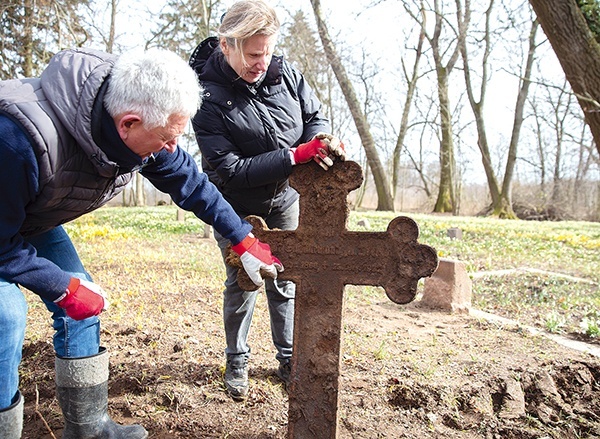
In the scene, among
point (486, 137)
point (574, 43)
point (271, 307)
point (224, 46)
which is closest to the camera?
point (224, 46)

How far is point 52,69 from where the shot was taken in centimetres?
189

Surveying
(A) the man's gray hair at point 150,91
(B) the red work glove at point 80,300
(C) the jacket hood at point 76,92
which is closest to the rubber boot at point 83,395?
(B) the red work glove at point 80,300

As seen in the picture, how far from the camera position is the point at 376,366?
3.51 meters

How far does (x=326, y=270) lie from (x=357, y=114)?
1646cm

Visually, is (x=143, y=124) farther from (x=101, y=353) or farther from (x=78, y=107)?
(x=101, y=353)

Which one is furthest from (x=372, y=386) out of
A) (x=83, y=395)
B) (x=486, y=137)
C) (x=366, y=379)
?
(x=486, y=137)

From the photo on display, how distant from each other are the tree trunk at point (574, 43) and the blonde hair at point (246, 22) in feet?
14.8

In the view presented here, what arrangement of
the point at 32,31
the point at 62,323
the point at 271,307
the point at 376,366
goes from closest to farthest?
the point at 62,323, the point at 271,307, the point at 376,366, the point at 32,31

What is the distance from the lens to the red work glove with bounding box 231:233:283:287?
7.93 ft

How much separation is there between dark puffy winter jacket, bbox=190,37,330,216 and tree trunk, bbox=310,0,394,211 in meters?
14.7

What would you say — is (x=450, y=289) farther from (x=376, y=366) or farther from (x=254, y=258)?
(x=254, y=258)

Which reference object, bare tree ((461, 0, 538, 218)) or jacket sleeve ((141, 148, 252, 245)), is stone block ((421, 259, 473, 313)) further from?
bare tree ((461, 0, 538, 218))

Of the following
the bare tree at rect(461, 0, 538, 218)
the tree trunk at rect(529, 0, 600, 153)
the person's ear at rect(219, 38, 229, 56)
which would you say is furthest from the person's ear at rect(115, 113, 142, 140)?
the bare tree at rect(461, 0, 538, 218)

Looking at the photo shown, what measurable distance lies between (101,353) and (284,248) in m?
0.97
